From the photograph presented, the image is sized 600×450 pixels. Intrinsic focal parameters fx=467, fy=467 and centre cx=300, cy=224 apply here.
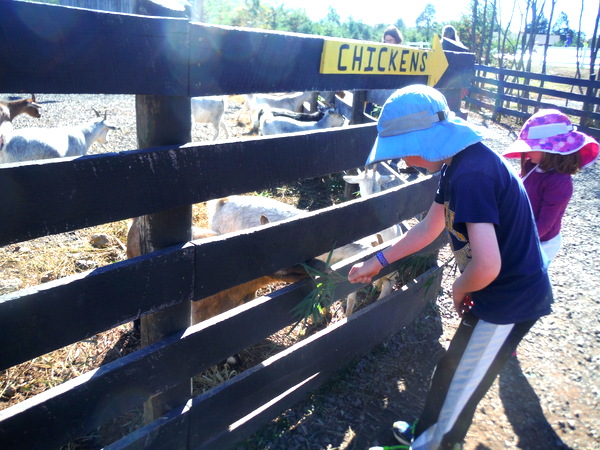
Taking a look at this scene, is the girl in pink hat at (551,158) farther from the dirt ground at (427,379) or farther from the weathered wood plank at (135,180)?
the weathered wood plank at (135,180)

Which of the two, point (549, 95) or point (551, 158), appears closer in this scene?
point (551, 158)

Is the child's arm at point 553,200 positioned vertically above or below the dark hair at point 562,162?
below

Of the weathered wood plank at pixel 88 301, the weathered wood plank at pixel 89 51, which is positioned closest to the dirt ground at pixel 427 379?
the weathered wood plank at pixel 88 301

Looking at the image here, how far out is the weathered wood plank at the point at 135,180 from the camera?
5.39 feet

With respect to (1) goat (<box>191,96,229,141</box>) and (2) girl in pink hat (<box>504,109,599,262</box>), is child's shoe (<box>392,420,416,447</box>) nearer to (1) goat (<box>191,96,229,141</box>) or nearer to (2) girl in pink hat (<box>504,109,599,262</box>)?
(2) girl in pink hat (<box>504,109,599,262</box>)

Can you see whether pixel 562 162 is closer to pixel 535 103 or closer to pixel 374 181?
pixel 374 181

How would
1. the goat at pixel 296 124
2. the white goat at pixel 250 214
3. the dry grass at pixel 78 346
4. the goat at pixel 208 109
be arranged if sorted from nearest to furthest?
the dry grass at pixel 78 346
the white goat at pixel 250 214
the goat at pixel 296 124
the goat at pixel 208 109

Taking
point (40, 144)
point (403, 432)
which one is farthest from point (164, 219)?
point (40, 144)

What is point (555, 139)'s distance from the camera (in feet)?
11.0

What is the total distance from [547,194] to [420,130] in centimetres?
184

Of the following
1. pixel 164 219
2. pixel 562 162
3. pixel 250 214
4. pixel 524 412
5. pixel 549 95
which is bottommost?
pixel 524 412

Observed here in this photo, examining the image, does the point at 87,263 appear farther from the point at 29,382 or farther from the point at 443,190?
the point at 443,190

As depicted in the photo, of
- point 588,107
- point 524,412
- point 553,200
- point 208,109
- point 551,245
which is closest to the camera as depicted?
point 553,200

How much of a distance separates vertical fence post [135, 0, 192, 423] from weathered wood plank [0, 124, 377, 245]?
11 cm
